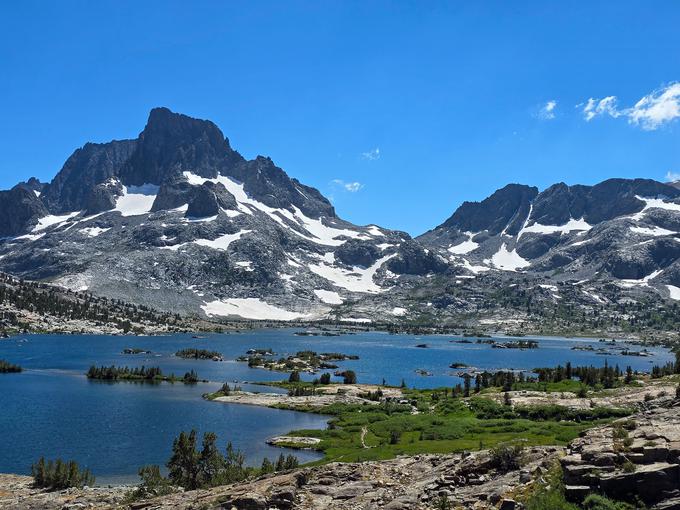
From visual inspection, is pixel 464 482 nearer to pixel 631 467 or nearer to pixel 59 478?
pixel 631 467

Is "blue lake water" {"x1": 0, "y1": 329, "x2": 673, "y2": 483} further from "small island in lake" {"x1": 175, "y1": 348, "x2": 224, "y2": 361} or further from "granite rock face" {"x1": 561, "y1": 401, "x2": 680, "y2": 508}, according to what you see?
"granite rock face" {"x1": 561, "y1": 401, "x2": 680, "y2": 508}

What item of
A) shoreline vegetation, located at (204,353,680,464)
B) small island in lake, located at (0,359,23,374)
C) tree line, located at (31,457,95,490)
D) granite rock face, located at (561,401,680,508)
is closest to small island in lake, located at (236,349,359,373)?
shoreline vegetation, located at (204,353,680,464)

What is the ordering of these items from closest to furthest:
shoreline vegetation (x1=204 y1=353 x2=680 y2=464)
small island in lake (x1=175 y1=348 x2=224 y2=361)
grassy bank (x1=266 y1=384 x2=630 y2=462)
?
grassy bank (x1=266 y1=384 x2=630 y2=462) → shoreline vegetation (x1=204 y1=353 x2=680 y2=464) → small island in lake (x1=175 y1=348 x2=224 y2=361)

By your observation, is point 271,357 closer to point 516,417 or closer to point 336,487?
point 516,417

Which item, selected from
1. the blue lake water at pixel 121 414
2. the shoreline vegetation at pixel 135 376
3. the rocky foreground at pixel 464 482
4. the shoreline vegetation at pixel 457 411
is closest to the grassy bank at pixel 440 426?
the shoreline vegetation at pixel 457 411

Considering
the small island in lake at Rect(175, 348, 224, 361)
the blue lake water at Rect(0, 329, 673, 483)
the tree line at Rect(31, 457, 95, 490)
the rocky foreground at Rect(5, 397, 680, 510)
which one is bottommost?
the blue lake water at Rect(0, 329, 673, 483)

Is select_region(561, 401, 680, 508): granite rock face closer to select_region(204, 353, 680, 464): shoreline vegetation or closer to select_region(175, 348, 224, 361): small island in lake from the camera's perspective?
select_region(204, 353, 680, 464): shoreline vegetation

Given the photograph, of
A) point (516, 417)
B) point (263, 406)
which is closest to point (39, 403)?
point (263, 406)

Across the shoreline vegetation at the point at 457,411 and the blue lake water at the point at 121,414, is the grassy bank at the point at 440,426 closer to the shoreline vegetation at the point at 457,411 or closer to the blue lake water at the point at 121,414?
the shoreline vegetation at the point at 457,411

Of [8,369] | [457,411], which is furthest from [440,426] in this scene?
[8,369]

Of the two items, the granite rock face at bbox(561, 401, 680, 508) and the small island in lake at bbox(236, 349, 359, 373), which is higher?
the granite rock face at bbox(561, 401, 680, 508)

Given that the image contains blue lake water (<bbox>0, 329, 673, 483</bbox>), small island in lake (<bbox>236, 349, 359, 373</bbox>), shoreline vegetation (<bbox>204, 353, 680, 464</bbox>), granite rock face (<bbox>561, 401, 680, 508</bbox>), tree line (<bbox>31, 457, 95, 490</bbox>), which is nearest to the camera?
granite rock face (<bbox>561, 401, 680, 508</bbox>)

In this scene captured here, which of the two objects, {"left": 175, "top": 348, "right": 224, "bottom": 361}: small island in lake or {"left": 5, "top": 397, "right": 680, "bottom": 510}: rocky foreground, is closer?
{"left": 5, "top": 397, "right": 680, "bottom": 510}: rocky foreground

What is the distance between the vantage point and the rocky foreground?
22.9m
